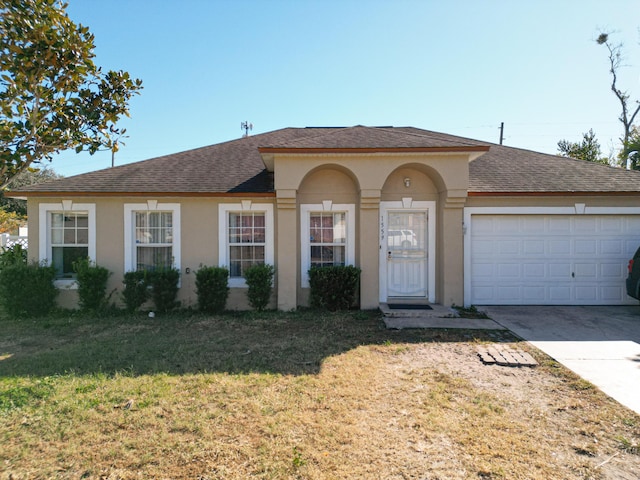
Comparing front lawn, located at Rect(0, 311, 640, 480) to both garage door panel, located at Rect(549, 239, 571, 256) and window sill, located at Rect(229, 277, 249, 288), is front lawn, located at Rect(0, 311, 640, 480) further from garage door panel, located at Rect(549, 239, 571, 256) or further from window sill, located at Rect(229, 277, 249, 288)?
garage door panel, located at Rect(549, 239, 571, 256)

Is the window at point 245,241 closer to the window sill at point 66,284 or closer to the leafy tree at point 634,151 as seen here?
the window sill at point 66,284

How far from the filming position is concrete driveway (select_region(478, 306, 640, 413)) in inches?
171

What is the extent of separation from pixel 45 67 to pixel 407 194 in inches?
280

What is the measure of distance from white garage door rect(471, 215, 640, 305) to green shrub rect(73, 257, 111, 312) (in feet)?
29.9

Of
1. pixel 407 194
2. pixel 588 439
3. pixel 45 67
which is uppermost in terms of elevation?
pixel 45 67

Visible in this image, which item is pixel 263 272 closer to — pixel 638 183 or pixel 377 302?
pixel 377 302

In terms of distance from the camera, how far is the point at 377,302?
26.1 feet

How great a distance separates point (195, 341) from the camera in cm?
592

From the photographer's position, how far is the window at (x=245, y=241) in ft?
27.9

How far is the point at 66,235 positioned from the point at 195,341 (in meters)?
5.29

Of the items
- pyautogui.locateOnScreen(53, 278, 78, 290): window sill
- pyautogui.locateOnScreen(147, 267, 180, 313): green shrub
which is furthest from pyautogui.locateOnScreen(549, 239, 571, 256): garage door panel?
pyautogui.locateOnScreen(53, 278, 78, 290): window sill

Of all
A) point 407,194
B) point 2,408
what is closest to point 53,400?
point 2,408

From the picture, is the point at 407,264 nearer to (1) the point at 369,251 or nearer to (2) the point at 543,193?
(1) the point at 369,251

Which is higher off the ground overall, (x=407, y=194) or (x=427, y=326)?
(x=407, y=194)
